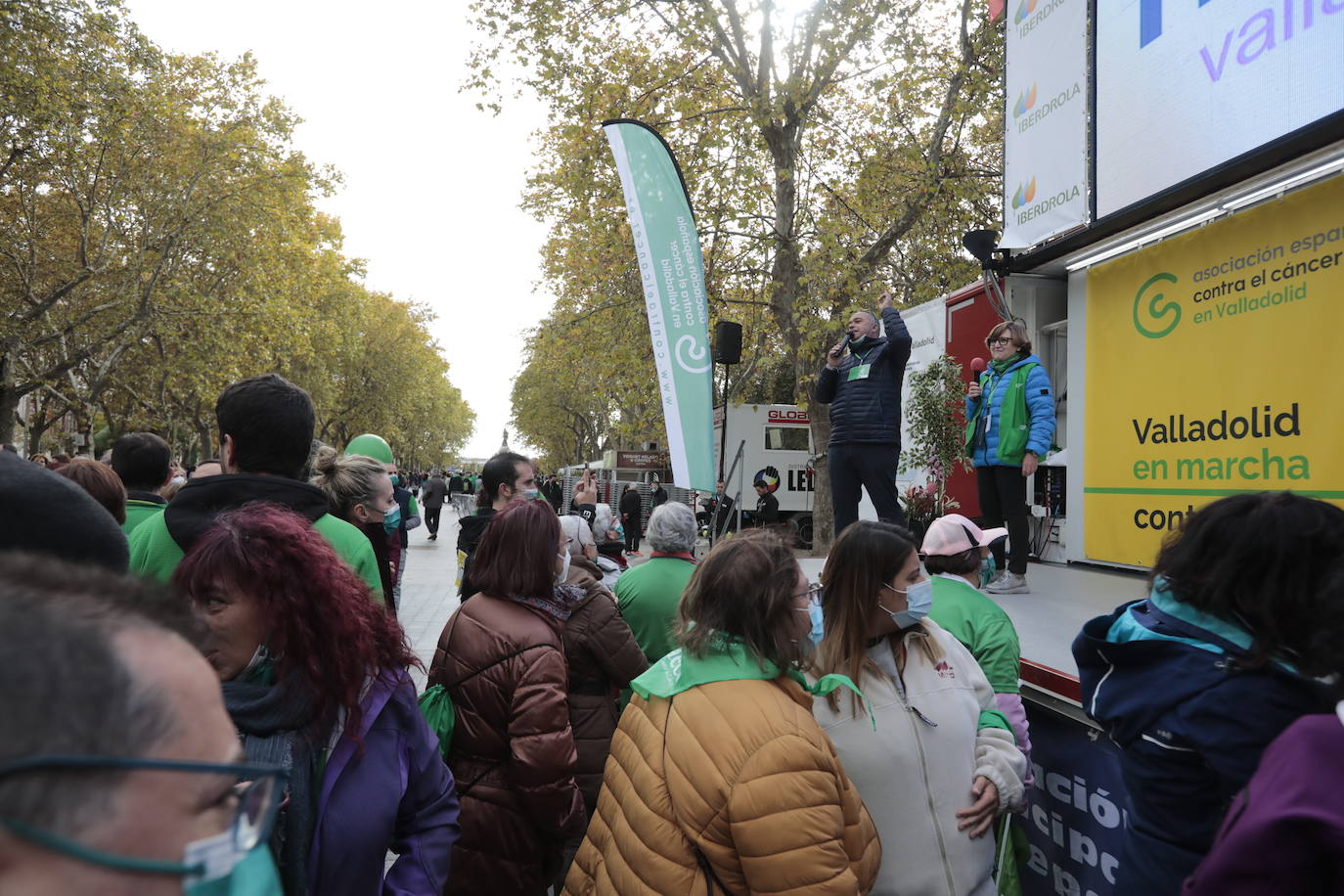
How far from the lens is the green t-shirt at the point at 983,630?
3.09 meters

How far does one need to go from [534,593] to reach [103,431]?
4473 centimetres

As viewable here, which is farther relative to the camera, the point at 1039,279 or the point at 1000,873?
the point at 1039,279

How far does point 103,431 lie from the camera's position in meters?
39.5

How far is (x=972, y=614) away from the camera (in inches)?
126

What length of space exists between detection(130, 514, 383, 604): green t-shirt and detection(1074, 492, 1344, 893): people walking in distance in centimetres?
187

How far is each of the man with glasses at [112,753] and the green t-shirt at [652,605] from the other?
334 centimetres

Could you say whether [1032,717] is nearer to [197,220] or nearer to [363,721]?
[363,721]

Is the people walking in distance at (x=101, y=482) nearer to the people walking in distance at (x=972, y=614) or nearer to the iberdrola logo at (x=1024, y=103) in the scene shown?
the people walking in distance at (x=972, y=614)

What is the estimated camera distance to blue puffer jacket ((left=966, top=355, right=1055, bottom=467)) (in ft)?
17.7

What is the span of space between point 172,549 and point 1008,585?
4.71 meters

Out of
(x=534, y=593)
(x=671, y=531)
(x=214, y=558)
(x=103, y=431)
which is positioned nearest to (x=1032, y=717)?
(x=671, y=531)

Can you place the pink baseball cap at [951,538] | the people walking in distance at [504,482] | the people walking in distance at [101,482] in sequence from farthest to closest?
the people walking in distance at [504,482]
the people walking in distance at [101,482]
the pink baseball cap at [951,538]

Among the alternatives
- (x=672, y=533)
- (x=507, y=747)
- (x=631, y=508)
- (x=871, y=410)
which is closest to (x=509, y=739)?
(x=507, y=747)

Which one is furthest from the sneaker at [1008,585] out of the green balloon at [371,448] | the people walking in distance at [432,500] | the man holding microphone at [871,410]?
the people walking in distance at [432,500]
